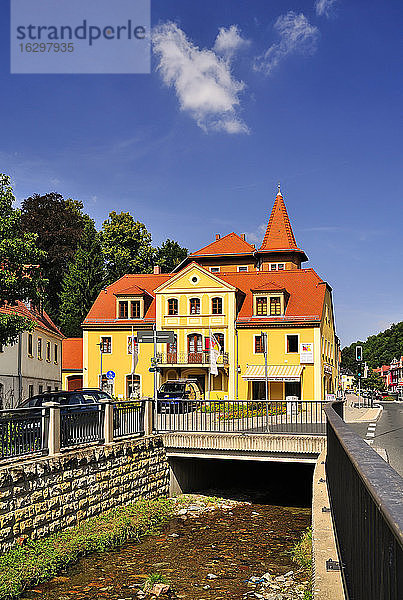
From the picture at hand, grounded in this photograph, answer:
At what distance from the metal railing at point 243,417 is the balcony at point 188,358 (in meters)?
26.2

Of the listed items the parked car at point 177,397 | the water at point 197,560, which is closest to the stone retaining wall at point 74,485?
the water at point 197,560

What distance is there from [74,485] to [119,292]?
127 feet

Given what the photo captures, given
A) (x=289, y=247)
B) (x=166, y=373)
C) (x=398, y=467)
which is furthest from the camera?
(x=289, y=247)

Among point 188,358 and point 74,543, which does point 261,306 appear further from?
point 74,543

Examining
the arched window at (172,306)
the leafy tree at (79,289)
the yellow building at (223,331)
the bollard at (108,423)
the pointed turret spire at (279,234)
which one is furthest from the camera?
the leafy tree at (79,289)

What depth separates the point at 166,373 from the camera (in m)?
50.3

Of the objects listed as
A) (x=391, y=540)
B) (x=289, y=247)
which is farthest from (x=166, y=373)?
(x=391, y=540)

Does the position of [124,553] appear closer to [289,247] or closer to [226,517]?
[226,517]

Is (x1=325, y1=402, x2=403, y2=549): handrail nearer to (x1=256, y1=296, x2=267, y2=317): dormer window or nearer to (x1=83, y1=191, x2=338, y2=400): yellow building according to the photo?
(x1=83, y1=191, x2=338, y2=400): yellow building

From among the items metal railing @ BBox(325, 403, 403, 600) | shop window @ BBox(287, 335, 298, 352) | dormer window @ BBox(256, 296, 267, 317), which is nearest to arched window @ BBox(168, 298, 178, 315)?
dormer window @ BBox(256, 296, 267, 317)

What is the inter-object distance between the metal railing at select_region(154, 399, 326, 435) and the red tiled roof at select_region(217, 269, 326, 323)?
Answer: 89.2 feet

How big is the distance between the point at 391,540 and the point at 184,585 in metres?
10.8

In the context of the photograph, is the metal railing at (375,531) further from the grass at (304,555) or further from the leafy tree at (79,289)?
the leafy tree at (79,289)

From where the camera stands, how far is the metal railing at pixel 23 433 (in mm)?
12953
